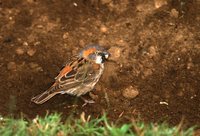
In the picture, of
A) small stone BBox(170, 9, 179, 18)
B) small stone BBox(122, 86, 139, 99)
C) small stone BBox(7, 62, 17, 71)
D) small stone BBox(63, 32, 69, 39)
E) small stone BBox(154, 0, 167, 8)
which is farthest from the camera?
small stone BBox(154, 0, 167, 8)

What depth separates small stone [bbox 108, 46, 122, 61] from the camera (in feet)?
24.5

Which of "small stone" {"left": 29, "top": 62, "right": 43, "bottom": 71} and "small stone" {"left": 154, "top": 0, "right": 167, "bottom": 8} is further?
"small stone" {"left": 154, "top": 0, "right": 167, "bottom": 8}

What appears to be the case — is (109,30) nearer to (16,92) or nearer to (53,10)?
(53,10)

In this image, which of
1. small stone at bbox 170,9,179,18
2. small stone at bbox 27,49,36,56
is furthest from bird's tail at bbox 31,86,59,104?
small stone at bbox 170,9,179,18

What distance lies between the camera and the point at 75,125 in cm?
565

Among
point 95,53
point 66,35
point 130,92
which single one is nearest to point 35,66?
point 66,35

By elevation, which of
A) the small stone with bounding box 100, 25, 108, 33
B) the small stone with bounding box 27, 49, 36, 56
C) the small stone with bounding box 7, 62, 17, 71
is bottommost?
the small stone with bounding box 7, 62, 17, 71

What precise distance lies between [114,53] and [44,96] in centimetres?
129

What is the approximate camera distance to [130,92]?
7.01 m

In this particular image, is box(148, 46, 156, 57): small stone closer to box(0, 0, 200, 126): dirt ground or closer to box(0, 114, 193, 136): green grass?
box(0, 0, 200, 126): dirt ground

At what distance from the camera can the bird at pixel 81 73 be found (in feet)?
22.4

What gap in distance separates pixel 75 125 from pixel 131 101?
143 cm

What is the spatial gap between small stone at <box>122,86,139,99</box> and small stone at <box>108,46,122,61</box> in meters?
0.58

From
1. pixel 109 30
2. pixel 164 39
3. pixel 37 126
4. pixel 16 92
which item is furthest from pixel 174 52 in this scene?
pixel 37 126
